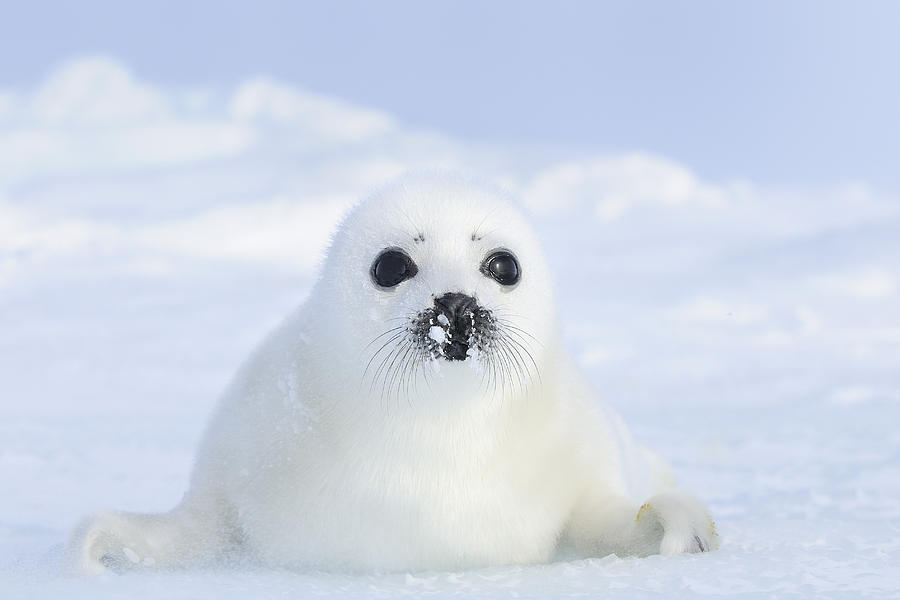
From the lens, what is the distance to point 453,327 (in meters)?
3.11

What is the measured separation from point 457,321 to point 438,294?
0.11m

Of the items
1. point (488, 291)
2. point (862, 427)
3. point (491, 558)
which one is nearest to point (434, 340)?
point (488, 291)

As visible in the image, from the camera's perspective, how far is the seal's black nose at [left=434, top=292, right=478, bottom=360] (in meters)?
3.11

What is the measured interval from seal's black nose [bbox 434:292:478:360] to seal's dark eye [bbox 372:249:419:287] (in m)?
0.24

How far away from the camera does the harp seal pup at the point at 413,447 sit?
3340mm

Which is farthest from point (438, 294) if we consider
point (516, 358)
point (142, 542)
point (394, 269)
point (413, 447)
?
point (142, 542)

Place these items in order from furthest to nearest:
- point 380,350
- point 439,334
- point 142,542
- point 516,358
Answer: point 142,542 < point 516,358 < point 380,350 < point 439,334

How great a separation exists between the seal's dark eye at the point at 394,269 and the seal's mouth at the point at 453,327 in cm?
21

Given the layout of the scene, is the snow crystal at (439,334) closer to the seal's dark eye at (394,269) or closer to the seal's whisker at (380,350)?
the seal's whisker at (380,350)

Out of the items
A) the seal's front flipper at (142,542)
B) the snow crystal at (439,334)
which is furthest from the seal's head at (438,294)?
the seal's front flipper at (142,542)

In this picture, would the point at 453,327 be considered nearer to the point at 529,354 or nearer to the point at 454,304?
the point at 454,304

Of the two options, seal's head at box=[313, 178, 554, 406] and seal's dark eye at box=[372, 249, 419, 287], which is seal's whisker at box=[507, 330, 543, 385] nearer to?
seal's head at box=[313, 178, 554, 406]

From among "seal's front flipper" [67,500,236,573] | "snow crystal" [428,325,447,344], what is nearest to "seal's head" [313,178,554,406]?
"snow crystal" [428,325,447,344]

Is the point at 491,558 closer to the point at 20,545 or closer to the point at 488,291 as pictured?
the point at 488,291
